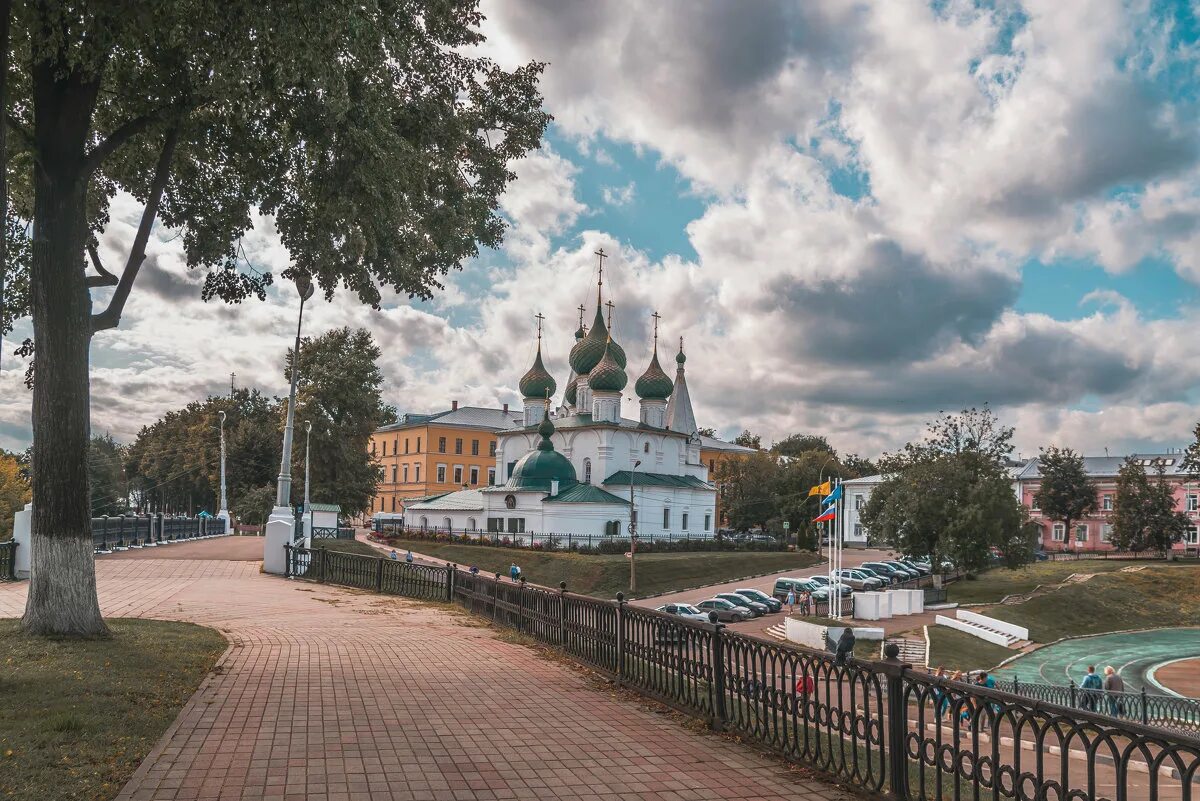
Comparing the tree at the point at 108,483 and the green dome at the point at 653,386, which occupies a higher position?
the green dome at the point at 653,386

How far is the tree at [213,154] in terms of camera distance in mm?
9516

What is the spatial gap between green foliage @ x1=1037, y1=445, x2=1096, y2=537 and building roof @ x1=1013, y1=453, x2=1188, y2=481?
13.3 feet

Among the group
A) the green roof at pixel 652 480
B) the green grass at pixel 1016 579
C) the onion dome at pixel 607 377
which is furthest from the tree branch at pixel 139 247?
the onion dome at pixel 607 377

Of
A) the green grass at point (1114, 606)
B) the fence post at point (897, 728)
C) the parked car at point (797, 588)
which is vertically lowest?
the green grass at point (1114, 606)

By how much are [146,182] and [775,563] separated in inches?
1776

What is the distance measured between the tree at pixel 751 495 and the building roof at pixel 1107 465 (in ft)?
79.5

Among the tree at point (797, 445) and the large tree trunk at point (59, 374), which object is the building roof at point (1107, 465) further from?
the large tree trunk at point (59, 374)

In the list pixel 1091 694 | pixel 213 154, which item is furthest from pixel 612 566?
pixel 213 154

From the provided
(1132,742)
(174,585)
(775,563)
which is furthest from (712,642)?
(775,563)

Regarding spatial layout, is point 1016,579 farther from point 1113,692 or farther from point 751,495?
point 1113,692

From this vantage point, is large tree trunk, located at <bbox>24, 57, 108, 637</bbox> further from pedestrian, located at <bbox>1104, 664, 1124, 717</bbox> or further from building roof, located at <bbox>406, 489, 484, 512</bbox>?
building roof, located at <bbox>406, 489, 484, 512</bbox>

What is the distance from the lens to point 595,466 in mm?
59500

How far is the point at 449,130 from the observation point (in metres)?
13.2

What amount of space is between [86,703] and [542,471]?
158 ft
